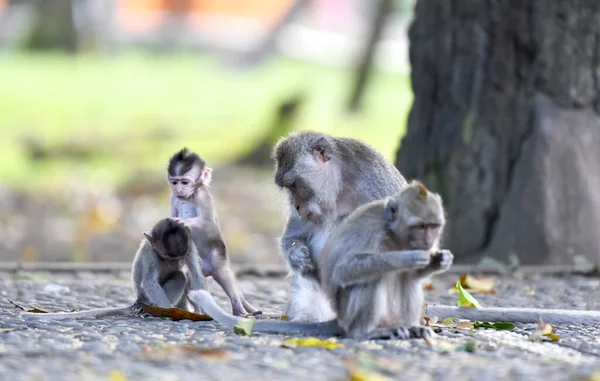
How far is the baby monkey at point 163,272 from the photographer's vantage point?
261 inches

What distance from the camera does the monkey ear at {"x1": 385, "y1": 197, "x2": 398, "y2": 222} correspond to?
18.9 ft

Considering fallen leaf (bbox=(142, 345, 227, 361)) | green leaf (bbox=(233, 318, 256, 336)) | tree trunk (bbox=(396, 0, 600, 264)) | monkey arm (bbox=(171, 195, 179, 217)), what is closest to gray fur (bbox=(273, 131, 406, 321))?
green leaf (bbox=(233, 318, 256, 336))

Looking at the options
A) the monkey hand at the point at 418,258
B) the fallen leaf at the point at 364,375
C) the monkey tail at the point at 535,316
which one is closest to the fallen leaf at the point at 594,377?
the fallen leaf at the point at 364,375

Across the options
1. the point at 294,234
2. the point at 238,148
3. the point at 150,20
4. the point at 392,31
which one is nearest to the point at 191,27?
the point at 150,20

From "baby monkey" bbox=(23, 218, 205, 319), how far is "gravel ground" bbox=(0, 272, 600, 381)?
163 mm

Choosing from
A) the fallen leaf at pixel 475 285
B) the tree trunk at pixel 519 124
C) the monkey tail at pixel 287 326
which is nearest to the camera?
the monkey tail at pixel 287 326

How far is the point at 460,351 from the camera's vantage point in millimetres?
5586

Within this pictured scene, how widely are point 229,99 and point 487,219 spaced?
15.5 m

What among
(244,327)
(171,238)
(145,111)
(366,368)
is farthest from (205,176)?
(145,111)

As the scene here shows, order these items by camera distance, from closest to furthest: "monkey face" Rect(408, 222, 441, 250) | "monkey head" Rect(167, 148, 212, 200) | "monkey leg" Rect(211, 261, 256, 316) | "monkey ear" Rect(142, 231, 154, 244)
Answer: "monkey face" Rect(408, 222, 441, 250) → "monkey ear" Rect(142, 231, 154, 244) → "monkey head" Rect(167, 148, 212, 200) → "monkey leg" Rect(211, 261, 256, 316)

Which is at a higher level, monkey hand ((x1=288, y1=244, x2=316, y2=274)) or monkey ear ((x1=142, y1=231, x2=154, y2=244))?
monkey ear ((x1=142, y1=231, x2=154, y2=244))

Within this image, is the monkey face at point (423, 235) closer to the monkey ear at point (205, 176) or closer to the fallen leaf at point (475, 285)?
the monkey ear at point (205, 176)

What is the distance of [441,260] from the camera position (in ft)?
18.9

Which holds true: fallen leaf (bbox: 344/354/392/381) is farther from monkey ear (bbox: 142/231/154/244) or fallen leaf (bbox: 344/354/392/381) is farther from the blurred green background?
the blurred green background
